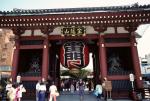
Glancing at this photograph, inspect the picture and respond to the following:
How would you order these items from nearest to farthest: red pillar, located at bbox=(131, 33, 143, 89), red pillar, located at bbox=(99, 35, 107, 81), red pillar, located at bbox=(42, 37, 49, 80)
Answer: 1. red pillar, located at bbox=(131, 33, 143, 89)
2. red pillar, located at bbox=(99, 35, 107, 81)
3. red pillar, located at bbox=(42, 37, 49, 80)

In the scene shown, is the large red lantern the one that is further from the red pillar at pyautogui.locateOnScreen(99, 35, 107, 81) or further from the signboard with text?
the red pillar at pyautogui.locateOnScreen(99, 35, 107, 81)

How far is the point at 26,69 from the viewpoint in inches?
621

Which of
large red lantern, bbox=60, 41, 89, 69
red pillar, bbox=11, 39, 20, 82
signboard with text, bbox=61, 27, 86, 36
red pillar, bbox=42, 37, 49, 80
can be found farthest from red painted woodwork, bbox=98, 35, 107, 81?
red pillar, bbox=11, 39, 20, 82

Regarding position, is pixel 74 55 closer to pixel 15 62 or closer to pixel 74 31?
pixel 74 31

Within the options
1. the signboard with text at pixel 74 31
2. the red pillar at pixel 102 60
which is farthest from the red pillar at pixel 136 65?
the signboard with text at pixel 74 31

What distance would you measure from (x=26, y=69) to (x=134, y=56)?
8.16 metres

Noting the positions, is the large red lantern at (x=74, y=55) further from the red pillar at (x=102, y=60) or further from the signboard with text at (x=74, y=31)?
the red pillar at (x=102, y=60)

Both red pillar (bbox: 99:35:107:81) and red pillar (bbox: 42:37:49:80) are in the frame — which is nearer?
red pillar (bbox: 99:35:107:81)

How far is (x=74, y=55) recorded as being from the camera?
14.4 meters

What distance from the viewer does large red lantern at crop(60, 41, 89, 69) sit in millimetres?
14281

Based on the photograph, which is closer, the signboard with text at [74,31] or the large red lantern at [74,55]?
the large red lantern at [74,55]

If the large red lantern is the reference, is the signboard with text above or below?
above

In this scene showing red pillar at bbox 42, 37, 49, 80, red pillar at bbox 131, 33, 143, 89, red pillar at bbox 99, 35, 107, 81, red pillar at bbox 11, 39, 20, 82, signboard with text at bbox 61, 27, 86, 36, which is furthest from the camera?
signboard with text at bbox 61, 27, 86, 36

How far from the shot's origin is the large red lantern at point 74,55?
14281mm
